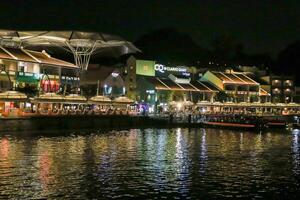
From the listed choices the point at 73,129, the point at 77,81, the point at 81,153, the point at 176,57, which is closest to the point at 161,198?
the point at 81,153

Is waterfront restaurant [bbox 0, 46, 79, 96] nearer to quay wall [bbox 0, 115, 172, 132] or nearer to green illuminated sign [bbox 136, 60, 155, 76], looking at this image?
quay wall [bbox 0, 115, 172, 132]

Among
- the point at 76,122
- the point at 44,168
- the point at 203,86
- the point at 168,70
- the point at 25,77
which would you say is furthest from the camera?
the point at 203,86

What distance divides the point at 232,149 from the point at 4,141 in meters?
21.2

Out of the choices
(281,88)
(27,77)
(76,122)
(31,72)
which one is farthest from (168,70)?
(76,122)

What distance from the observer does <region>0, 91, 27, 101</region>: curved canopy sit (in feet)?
226

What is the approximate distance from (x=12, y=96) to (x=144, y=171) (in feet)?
139

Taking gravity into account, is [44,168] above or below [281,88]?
below

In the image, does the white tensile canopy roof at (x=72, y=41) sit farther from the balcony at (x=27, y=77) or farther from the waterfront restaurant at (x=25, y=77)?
the balcony at (x=27, y=77)

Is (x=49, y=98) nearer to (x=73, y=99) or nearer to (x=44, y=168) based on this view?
(x=73, y=99)

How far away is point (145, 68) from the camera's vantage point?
11000 cm

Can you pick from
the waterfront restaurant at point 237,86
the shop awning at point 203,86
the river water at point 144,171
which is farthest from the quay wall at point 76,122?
the waterfront restaurant at point 237,86

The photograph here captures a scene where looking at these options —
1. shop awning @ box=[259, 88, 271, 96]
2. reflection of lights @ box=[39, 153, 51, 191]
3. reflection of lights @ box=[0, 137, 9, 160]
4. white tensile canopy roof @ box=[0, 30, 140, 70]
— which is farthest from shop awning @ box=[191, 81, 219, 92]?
reflection of lights @ box=[39, 153, 51, 191]

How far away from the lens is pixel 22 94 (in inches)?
2800

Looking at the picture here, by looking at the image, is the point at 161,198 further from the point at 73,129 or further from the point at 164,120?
the point at 164,120
